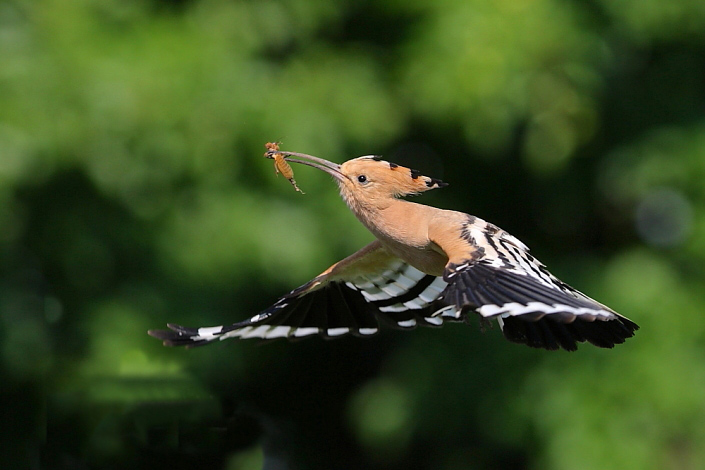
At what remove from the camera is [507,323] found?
203 centimetres

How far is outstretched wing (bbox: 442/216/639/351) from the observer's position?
5.47ft

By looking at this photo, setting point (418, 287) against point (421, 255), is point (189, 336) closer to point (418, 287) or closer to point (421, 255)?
point (421, 255)

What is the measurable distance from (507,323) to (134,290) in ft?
6.48

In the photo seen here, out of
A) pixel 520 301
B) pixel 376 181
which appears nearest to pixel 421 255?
pixel 376 181

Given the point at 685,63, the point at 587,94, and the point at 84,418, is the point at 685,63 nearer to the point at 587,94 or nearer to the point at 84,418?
the point at 587,94

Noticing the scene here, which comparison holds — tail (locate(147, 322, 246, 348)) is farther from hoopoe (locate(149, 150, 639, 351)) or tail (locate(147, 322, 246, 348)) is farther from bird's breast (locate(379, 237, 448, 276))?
bird's breast (locate(379, 237, 448, 276))

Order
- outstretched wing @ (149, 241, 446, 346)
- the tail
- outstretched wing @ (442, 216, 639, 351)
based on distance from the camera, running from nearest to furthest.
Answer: outstretched wing @ (442, 216, 639, 351)
the tail
outstretched wing @ (149, 241, 446, 346)

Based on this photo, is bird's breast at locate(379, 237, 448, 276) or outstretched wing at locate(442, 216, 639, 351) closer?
outstretched wing at locate(442, 216, 639, 351)

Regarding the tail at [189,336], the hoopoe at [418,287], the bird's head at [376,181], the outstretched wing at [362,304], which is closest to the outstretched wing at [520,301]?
the hoopoe at [418,287]

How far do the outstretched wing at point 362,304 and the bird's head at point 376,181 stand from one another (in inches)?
13.1

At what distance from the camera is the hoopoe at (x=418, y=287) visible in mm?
1760

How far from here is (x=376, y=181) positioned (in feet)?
7.06

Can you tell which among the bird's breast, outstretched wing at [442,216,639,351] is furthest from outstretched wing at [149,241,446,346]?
outstretched wing at [442,216,639,351]

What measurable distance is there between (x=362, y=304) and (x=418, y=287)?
0.17 meters
